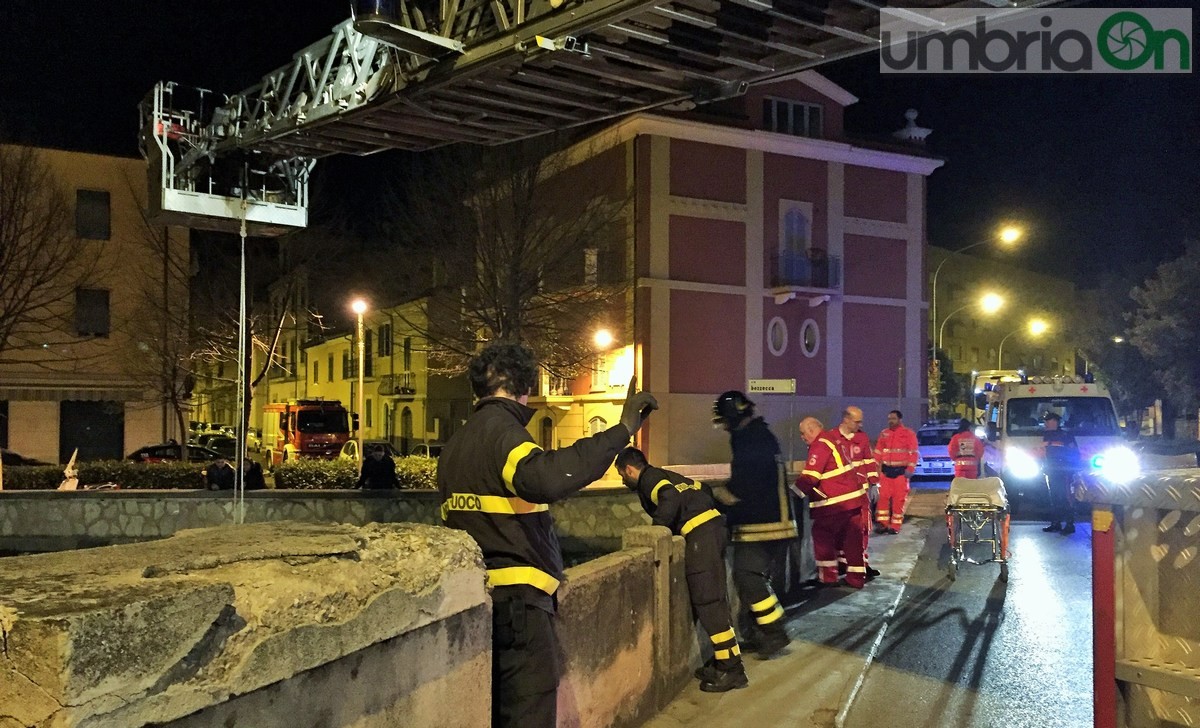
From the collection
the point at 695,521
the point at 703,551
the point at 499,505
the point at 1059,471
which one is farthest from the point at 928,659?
the point at 1059,471

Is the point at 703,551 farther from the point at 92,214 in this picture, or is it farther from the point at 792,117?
the point at 92,214

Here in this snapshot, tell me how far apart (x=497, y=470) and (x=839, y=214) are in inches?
1228

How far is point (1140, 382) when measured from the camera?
5003 cm

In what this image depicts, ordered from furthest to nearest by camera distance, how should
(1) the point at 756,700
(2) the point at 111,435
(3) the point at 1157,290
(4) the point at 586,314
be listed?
1. (3) the point at 1157,290
2. (2) the point at 111,435
3. (4) the point at 586,314
4. (1) the point at 756,700

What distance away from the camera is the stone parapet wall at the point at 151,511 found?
41.9 feet

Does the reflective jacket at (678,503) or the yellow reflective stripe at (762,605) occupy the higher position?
the reflective jacket at (678,503)

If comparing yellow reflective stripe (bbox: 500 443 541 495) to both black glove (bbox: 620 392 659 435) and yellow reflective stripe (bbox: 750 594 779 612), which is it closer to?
black glove (bbox: 620 392 659 435)

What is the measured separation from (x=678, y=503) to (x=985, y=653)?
111 inches

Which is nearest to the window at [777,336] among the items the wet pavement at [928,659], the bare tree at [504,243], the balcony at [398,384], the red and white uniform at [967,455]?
the bare tree at [504,243]

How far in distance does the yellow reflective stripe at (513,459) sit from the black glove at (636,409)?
0.40 m

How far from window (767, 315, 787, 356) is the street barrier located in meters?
28.1

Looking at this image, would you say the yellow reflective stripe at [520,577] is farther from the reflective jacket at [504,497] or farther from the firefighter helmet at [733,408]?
the firefighter helmet at [733,408]

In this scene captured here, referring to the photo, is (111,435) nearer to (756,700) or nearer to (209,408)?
(209,408)

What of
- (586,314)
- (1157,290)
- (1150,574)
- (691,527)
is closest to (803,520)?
(691,527)
